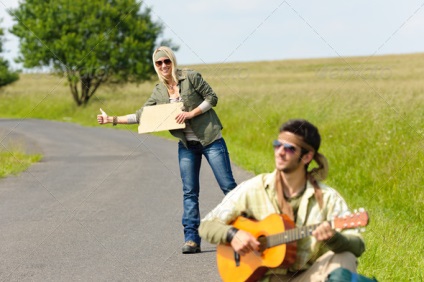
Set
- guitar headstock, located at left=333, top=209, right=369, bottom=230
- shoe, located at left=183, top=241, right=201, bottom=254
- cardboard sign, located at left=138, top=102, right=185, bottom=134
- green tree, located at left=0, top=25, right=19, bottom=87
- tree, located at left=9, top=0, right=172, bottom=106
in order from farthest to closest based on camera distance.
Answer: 1. green tree, located at left=0, top=25, right=19, bottom=87
2. tree, located at left=9, top=0, right=172, bottom=106
3. shoe, located at left=183, top=241, right=201, bottom=254
4. cardboard sign, located at left=138, top=102, right=185, bottom=134
5. guitar headstock, located at left=333, top=209, right=369, bottom=230

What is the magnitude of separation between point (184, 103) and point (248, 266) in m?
2.55

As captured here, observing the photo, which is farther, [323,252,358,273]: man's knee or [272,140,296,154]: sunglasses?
[272,140,296,154]: sunglasses

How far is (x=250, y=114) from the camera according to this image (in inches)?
894

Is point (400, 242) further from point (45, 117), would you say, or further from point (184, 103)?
point (45, 117)

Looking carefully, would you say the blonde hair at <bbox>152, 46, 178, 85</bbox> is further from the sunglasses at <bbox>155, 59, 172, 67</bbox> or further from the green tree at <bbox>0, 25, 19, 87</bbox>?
the green tree at <bbox>0, 25, 19, 87</bbox>

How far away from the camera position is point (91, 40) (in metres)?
43.8

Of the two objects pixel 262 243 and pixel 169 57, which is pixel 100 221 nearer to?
pixel 169 57

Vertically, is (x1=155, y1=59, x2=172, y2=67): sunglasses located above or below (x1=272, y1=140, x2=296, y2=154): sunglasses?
above

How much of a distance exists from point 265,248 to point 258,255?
0.20 feet

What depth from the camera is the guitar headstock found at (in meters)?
3.45

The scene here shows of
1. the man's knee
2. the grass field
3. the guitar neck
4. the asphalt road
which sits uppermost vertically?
the guitar neck

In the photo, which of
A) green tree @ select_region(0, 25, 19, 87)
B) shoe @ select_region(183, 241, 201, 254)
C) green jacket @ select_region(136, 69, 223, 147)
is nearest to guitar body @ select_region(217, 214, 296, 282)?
green jacket @ select_region(136, 69, 223, 147)

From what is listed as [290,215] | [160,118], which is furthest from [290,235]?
[160,118]

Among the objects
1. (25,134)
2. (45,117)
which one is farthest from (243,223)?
(45,117)
